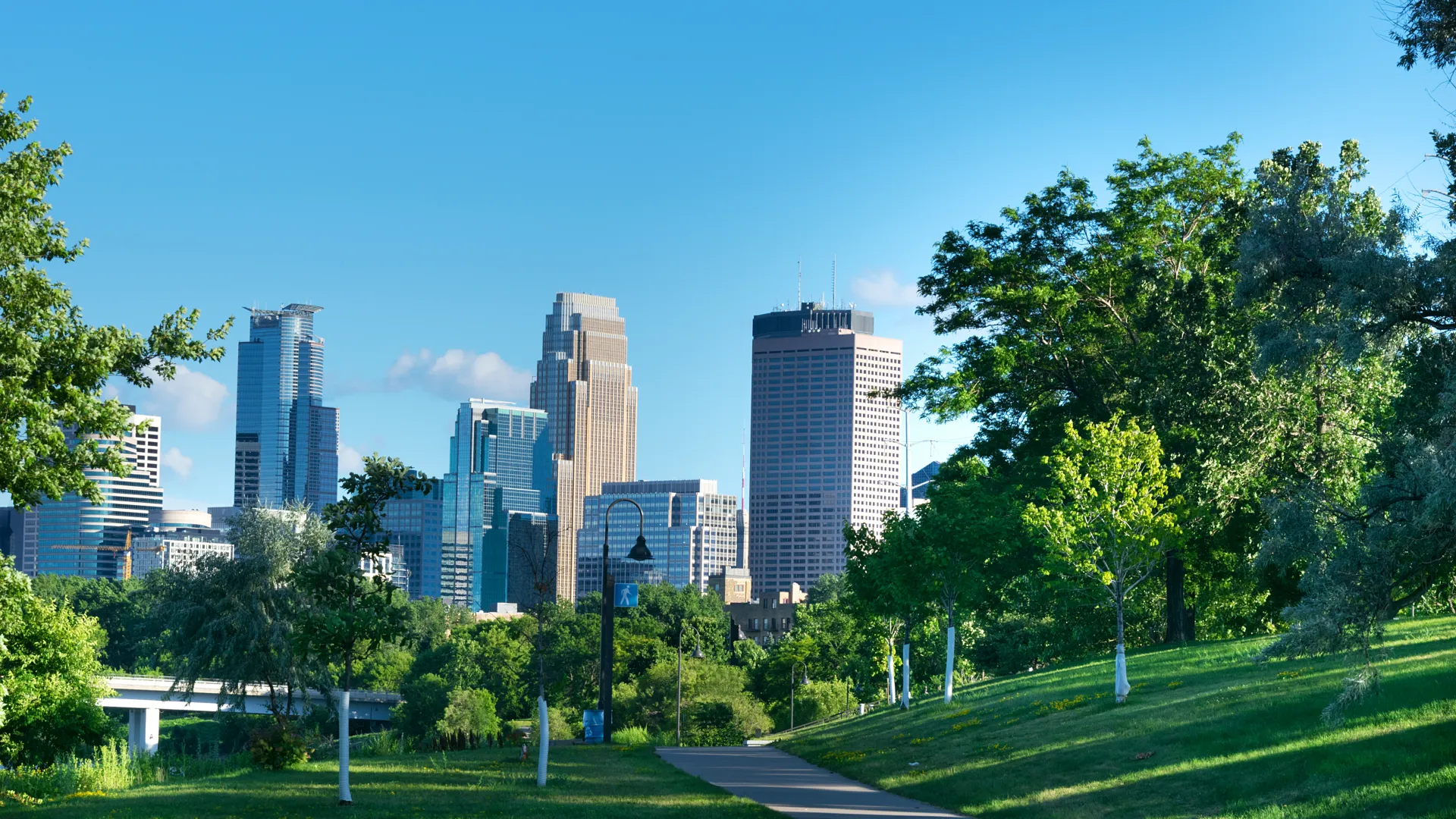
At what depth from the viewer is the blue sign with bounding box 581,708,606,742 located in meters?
46.7

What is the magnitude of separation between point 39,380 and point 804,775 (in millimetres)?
19519

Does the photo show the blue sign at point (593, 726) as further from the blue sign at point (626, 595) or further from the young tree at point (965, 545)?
the young tree at point (965, 545)

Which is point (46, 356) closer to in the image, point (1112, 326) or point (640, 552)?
point (640, 552)

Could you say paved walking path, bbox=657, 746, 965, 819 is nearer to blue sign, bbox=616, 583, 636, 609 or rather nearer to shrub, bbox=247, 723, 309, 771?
blue sign, bbox=616, 583, 636, 609

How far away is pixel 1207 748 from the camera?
23.3 metres

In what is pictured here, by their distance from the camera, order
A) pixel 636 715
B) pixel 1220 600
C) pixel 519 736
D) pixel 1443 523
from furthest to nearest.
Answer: pixel 636 715, pixel 1220 600, pixel 519 736, pixel 1443 523

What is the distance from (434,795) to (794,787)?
24.9ft

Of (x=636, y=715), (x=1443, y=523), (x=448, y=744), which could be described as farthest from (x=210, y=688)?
(x=1443, y=523)

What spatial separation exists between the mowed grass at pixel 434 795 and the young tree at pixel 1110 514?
1166 cm

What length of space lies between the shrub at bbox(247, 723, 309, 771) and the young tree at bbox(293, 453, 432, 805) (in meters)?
6.15

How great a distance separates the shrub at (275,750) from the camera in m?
33.3

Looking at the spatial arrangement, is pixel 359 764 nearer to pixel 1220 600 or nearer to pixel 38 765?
pixel 38 765

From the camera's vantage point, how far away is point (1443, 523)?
17.6 m

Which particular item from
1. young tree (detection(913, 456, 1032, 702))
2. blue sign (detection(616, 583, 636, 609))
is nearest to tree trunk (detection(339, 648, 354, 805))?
blue sign (detection(616, 583, 636, 609))
